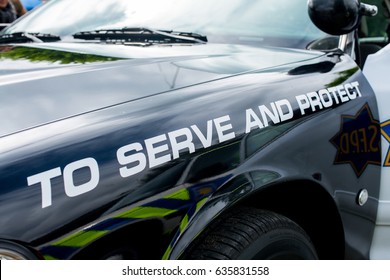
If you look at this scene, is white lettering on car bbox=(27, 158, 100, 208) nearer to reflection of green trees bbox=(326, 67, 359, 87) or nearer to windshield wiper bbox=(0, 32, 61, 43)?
reflection of green trees bbox=(326, 67, 359, 87)

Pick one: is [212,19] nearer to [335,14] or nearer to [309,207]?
[335,14]

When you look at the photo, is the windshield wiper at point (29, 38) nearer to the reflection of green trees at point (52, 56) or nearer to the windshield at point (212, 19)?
the windshield at point (212, 19)

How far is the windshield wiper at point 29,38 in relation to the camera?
2352 millimetres

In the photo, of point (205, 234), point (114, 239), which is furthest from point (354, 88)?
point (114, 239)

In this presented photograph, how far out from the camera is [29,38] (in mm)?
2369

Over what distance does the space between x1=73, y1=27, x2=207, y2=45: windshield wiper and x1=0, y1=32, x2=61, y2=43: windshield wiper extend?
0.15 metres

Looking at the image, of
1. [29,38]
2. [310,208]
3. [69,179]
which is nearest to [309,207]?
[310,208]

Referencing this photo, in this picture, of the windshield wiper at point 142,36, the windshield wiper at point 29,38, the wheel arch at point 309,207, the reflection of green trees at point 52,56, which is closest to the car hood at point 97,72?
the reflection of green trees at point 52,56

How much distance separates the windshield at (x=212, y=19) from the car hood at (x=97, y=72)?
0.13 metres

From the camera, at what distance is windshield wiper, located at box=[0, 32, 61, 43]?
235 cm

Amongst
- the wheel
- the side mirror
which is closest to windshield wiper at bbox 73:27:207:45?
the side mirror

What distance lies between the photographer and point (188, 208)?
4.11 ft

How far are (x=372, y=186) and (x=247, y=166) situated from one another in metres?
0.71
